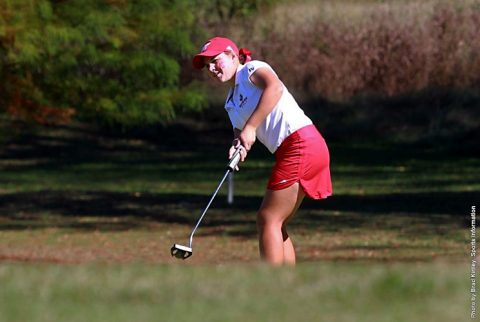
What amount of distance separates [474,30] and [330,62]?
1059 cm

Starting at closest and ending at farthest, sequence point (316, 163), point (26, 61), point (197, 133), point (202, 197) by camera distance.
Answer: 1. point (316, 163)
2. point (26, 61)
3. point (202, 197)
4. point (197, 133)

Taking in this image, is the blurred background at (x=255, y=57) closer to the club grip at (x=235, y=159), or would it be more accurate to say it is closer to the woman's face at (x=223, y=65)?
the woman's face at (x=223, y=65)

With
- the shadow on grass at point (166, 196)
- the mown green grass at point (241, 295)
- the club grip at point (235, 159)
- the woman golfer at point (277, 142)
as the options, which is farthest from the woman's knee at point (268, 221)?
the shadow on grass at point (166, 196)

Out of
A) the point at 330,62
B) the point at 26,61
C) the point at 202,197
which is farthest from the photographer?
the point at 330,62

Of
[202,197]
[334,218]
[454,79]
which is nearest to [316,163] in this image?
[334,218]

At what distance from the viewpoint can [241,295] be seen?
5426mm

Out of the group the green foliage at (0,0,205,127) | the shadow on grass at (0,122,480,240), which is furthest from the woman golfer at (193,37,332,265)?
the shadow on grass at (0,122,480,240)

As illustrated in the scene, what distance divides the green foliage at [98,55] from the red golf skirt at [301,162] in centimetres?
787

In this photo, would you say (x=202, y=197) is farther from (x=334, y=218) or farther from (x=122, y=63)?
(x=122, y=63)

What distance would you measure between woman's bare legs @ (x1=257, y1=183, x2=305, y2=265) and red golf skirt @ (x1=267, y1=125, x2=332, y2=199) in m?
0.05

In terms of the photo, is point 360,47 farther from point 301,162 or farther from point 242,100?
point 301,162

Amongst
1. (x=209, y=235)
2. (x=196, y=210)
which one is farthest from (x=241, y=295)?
(x=196, y=210)

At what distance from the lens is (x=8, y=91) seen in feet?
55.0

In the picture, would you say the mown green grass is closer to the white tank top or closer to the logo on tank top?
the white tank top
